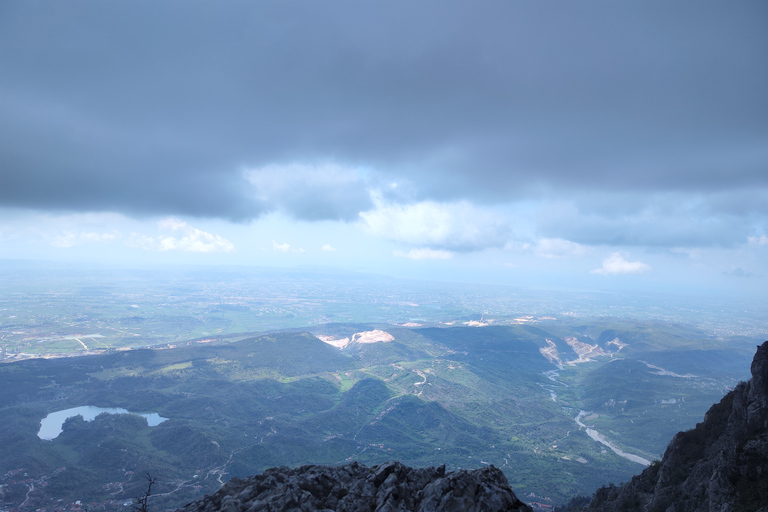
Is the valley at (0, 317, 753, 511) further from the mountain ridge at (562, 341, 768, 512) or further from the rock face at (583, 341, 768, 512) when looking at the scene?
the mountain ridge at (562, 341, 768, 512)

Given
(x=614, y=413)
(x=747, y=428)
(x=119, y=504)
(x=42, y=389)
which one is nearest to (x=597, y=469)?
(x=614, y=413)

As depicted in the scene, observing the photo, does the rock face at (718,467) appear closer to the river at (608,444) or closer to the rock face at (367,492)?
the rock face at (367,492)

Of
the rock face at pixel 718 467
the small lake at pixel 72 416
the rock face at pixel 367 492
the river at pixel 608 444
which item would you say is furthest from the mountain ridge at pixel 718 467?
the small lake at pixel 72 416

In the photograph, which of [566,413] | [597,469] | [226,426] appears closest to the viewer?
[597,469]

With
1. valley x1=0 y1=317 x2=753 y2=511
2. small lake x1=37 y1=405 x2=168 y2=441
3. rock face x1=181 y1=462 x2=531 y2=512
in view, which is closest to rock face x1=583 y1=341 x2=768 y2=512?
rock face x1=181 y1=462 x2=531 y2=512

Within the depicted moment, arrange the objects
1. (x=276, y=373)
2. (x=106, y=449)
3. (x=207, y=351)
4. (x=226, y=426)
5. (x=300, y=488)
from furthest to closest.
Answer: (x=207, y=351) → (x=276, y=373) → (x=226, y=426) → (x=106, y=449) → (x=300, y=488)

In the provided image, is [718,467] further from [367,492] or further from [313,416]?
[313,416]

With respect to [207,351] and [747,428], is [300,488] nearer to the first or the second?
[747,428]
